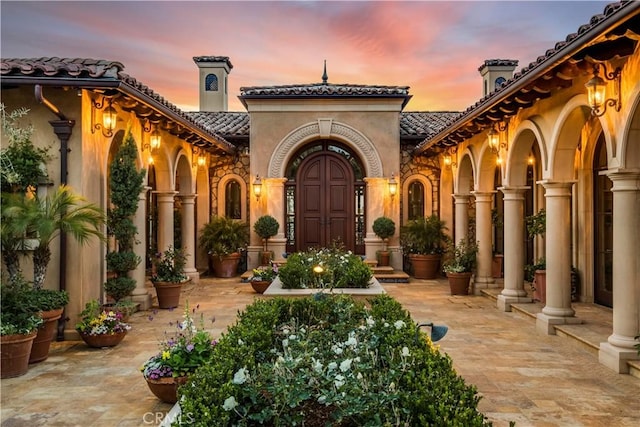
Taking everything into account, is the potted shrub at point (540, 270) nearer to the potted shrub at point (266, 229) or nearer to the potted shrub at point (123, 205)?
the potted shrub at point (266, 229)

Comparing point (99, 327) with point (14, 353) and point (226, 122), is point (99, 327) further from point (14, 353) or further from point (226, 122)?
point (226, 122)

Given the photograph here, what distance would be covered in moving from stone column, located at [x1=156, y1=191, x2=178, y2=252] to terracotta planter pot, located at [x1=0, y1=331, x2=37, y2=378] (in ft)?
22.7

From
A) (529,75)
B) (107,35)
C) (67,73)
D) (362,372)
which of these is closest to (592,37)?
(529,75)

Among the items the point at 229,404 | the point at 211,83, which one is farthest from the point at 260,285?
the point at 211,83

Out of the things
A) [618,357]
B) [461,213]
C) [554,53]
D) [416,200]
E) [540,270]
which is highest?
[554,53]

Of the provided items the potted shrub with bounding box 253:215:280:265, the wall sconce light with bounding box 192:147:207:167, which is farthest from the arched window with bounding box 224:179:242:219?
the potted shrub with bounding box 253:215:280:265

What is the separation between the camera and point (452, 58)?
15648 millimetres

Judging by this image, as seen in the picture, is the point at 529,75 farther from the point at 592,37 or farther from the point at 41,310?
the point at 41,310

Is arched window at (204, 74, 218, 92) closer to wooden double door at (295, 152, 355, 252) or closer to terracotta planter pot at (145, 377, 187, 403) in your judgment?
wooden double door at (295, 152, 355, 252)

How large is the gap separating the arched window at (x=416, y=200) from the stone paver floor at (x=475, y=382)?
8.09 metres

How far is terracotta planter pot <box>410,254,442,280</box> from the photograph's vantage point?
16000 mm

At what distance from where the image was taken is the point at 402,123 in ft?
58.4

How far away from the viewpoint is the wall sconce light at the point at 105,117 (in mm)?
8461

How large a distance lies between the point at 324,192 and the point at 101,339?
34.3ft
